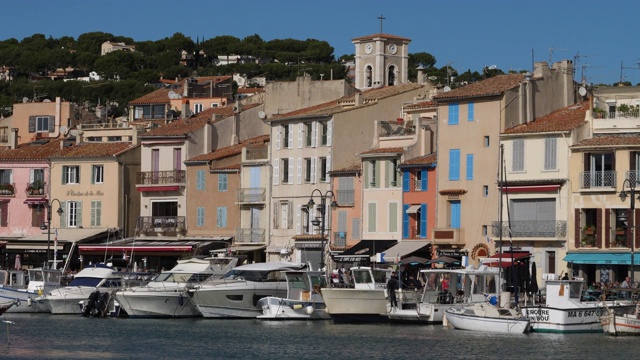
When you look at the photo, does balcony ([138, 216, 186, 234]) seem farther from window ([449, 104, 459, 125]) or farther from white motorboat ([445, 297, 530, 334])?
white motorboat ([445, 297, 530, 334])

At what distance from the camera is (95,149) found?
316 feet

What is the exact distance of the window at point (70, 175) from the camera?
96.1 meters

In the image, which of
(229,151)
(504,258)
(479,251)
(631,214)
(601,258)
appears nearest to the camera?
(631,214)

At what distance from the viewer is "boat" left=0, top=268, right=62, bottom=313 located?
245 feet

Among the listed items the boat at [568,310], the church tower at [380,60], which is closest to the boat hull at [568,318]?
the boat at [568,310]

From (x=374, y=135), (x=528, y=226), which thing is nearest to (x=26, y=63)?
(x=374, y=135)

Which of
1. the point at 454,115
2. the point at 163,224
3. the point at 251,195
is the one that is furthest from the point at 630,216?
the point at 163,224

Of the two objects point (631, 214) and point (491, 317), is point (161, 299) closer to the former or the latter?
point (491, 317)

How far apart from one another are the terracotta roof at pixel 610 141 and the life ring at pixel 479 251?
672 cm

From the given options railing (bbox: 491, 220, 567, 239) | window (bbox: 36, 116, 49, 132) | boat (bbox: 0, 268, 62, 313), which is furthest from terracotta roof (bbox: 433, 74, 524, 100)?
window (bbox: 36, 116, 49, 132)

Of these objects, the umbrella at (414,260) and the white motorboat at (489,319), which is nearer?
the white motorboat at (489,319)

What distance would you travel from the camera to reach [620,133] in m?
72.9

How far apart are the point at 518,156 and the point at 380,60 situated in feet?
81.5

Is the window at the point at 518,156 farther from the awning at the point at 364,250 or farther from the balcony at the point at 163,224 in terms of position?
the balcony at the point at 163,224
